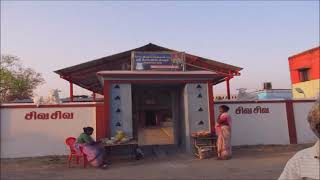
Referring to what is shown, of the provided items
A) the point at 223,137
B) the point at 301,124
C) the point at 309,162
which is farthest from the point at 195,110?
the point at 309,162

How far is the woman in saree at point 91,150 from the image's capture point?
11539 mm

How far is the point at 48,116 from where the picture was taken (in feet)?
46.3

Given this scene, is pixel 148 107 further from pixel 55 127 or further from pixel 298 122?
pixel 298 122

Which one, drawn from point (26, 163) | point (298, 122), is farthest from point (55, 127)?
point (298, 122)

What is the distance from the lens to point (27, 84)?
4459 centimetres

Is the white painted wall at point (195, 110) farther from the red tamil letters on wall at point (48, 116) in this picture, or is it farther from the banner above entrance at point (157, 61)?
the red tamil letters on wall at point (48, 116)

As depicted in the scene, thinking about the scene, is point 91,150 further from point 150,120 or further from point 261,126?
point 150,120

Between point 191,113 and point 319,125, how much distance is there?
37.6 ft

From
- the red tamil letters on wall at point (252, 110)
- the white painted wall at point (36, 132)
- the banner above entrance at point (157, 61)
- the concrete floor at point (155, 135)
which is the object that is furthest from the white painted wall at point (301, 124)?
the white painted wall at point (36, 132)

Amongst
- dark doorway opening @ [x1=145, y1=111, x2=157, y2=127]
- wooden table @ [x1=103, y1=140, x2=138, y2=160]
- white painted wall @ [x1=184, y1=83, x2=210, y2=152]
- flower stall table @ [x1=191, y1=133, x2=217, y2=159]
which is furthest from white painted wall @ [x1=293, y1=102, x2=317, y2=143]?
wooden table @ [x1=103, y1=140, x2=138, y2=160]

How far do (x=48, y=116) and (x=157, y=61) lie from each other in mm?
4459

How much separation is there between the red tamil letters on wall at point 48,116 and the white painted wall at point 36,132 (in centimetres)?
11

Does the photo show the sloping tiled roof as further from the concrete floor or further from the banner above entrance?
the concrete floor

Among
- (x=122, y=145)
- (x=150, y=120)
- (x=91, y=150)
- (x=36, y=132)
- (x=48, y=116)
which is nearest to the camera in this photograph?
(x=91, y=150)
